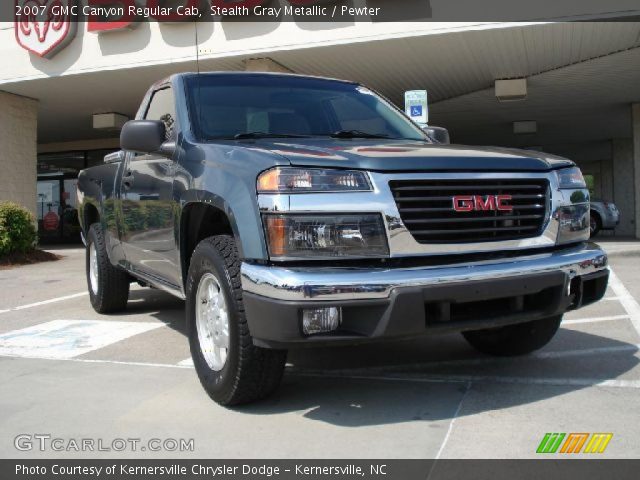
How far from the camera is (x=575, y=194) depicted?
11.6 feet

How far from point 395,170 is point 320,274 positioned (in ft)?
2.08

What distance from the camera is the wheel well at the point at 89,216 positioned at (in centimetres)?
644

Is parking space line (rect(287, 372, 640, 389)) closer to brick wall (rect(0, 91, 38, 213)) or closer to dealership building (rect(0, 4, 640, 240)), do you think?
dealership building (rect(0, 4, 640, 240))

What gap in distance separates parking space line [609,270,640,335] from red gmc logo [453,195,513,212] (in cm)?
236

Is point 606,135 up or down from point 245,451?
up

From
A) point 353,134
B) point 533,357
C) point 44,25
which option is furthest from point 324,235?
point 44,25

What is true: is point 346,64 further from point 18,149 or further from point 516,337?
point 516,337

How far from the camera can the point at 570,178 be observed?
3570 mm

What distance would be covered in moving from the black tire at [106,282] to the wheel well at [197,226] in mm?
2231

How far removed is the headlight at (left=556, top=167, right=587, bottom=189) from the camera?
138 inches

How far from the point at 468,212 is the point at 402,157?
44 centimetres

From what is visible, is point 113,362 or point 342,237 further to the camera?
point 113,362
